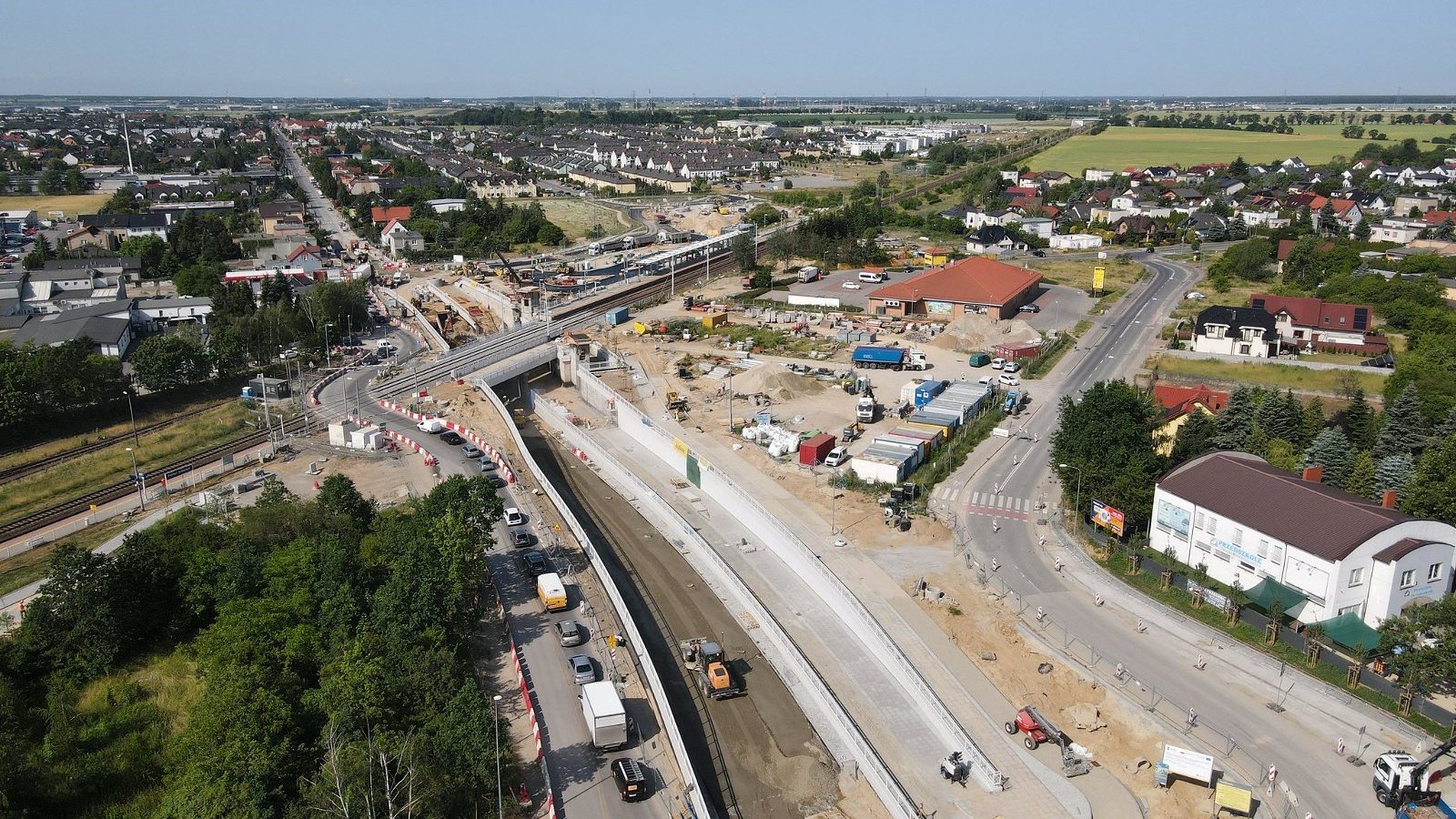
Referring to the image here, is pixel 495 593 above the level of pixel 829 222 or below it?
below

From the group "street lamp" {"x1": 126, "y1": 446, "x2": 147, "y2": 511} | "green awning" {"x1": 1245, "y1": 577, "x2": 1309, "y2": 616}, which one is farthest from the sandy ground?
"green awning" {"x1": 1245, "y1": 577, "x2": 1309, "y2": 616}

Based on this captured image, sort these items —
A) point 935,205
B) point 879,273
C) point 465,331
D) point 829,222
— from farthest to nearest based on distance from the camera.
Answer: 1. point 935,205
2. point 829,222
3. point 879,273
4. point 465,331

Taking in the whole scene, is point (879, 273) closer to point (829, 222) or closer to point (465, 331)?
point (829, 222)

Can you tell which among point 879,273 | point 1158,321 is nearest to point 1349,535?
point 1158,321

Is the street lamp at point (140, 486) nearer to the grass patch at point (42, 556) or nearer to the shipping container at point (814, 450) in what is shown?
the grass patch at point (42, 556)

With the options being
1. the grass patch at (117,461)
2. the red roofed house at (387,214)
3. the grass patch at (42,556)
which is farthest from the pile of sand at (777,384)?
the red roofed house at (387,214)

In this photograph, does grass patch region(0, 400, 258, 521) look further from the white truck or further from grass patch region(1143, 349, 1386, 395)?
grass patch region(1143, 349, 1386, 395)
